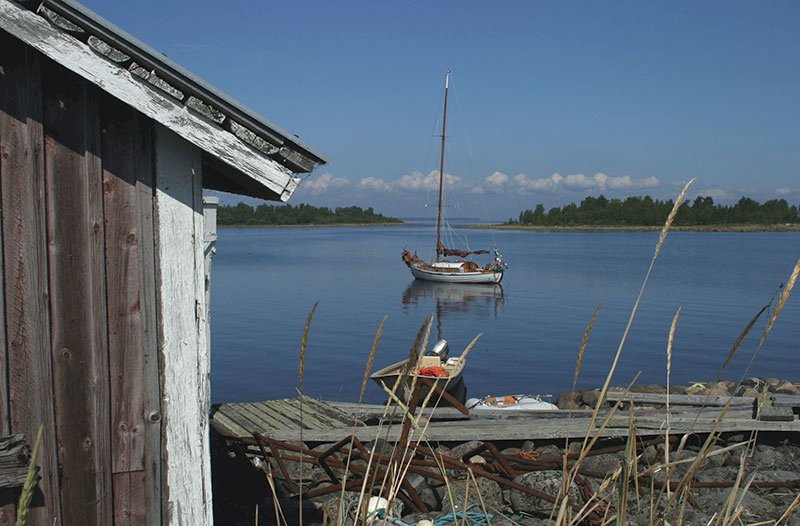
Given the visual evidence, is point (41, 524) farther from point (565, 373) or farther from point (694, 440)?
point (565, 373)

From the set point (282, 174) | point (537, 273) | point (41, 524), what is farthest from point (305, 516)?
point (537, 273)

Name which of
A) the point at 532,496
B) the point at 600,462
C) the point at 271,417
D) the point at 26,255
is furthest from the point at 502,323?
the point at 26,255

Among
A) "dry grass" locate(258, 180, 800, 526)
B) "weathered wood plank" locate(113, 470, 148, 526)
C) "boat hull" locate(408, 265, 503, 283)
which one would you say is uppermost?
"dry grass" locate(258, 180, 800, 526)

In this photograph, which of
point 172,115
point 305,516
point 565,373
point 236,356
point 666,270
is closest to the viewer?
point 172,115

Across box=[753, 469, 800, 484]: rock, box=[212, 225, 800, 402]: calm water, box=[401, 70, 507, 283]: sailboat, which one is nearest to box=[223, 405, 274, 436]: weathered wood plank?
box=[753, 469, 800, 484]: rock

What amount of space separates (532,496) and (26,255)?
558 centimetres

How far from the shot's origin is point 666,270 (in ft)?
182

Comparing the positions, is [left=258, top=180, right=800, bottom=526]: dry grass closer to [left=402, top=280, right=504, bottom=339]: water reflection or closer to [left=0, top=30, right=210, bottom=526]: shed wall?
[left=0, top=30, right=210, bottom=526]: shed wall

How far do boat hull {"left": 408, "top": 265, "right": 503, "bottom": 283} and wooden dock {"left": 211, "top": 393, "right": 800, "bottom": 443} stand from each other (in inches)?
1468

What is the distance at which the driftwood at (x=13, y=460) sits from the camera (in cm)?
358

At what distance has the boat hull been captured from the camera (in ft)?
157

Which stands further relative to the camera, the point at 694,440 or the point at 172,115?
the point at 694,440

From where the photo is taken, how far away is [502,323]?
106 ft

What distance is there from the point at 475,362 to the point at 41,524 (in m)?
20.5
